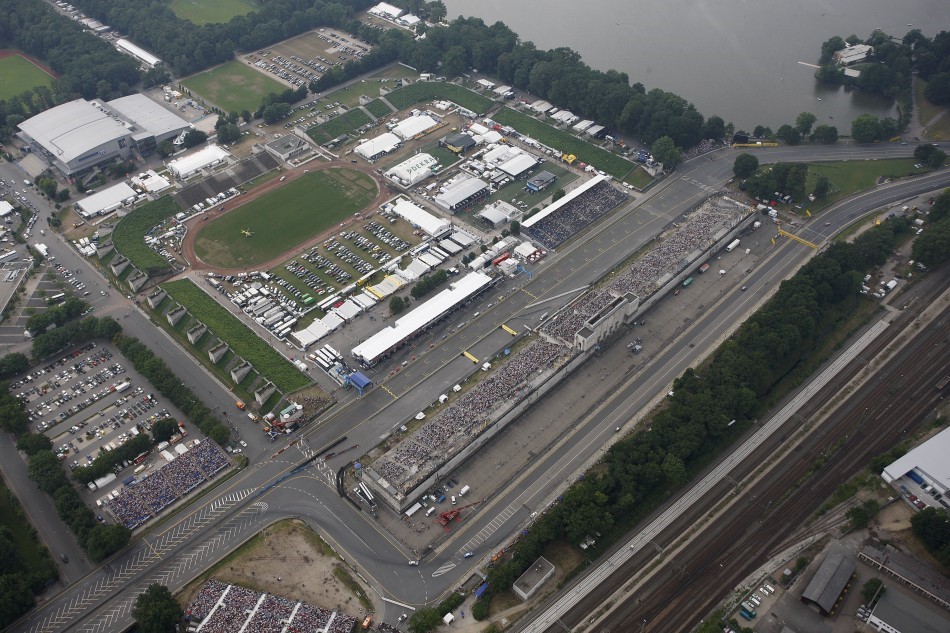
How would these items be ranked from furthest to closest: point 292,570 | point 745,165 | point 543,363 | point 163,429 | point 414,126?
point 414,126 < point 745,165 < point 543,363 < point 163,429 < point 292,570

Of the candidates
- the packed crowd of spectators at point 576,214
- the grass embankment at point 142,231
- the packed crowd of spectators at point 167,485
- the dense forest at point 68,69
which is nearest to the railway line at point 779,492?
the packed crowd of spectators at point 167,485

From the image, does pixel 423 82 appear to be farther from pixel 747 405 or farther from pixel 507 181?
pixel 747 405

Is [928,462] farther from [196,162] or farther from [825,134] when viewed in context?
[196,162]

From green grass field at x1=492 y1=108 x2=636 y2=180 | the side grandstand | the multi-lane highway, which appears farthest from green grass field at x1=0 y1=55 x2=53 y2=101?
the side grandstand

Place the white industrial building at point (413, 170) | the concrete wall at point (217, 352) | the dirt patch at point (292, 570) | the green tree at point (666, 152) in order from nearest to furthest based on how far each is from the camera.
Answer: the dirt patch at point (292, 570) < the concrete wall at point (217, 352) < the green tree at point (666, 152) < the white industrial building at point (413, 170)

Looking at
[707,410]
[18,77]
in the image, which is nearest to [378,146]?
[707,410]

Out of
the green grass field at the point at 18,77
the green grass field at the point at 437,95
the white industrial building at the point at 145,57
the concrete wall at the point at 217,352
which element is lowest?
the concrete wall at the point at 217,352

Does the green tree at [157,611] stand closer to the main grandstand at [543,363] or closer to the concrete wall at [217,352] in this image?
the main grandstand at [543,363]

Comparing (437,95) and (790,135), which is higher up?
(790,135)
